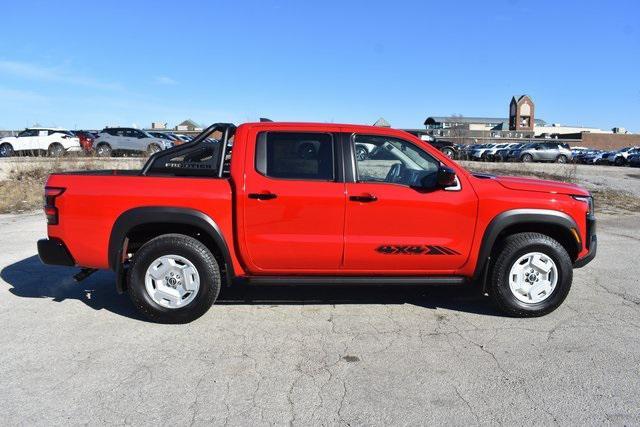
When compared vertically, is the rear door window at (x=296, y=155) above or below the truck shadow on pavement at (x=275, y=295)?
above

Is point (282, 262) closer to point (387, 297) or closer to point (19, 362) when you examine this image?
point (387, 297)

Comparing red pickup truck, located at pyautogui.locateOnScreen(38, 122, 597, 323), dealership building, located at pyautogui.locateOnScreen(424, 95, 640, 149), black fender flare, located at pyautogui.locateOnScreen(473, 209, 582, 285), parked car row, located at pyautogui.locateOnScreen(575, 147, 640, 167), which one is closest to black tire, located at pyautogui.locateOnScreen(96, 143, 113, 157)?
red pickup truck, located at pyautogui.locateOnScreen(38, 122, 597, 323)

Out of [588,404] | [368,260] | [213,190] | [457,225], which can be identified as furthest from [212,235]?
[588,404]

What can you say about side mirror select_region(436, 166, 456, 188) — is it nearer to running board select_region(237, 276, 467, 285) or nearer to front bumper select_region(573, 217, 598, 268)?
running board select_region(237, 276, 467, 285)

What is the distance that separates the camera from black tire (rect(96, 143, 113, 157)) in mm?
26406

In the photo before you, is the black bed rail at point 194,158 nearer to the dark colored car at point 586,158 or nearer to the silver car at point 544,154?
the silver car at point 544,154

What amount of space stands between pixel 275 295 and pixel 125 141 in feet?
84.4

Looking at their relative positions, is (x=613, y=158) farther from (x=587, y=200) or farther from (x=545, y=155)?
(x=587, y=200)

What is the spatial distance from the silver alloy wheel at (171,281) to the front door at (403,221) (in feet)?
4.63

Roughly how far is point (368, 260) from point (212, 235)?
1415 mm

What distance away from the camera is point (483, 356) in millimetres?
4020

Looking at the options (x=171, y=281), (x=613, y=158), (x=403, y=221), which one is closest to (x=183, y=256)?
(x=171, y=281)

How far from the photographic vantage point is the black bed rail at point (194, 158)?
4.87 m

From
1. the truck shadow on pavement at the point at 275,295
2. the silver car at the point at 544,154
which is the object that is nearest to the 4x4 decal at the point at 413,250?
the truck shadow on pavement at the point at 275,295
